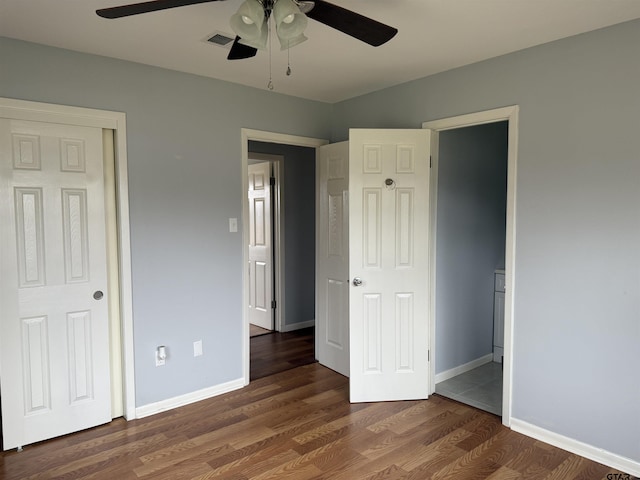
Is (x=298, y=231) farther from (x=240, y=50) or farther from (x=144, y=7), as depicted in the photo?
(x=144, y=7)

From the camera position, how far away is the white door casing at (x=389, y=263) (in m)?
3.29

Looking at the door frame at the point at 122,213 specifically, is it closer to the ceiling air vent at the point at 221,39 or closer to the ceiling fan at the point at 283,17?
the ceiling air vent at the point at 221,39

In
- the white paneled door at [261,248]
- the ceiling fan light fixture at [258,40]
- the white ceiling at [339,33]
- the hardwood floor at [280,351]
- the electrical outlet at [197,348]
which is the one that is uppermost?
the white ceiling at [339,33]

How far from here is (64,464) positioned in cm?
255

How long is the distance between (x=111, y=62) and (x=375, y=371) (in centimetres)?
283

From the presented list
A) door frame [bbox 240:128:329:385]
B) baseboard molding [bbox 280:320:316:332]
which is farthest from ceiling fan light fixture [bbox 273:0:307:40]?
baseboard molding [bbox 280:320:316:332]

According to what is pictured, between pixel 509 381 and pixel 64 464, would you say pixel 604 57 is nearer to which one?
pixel 509 381

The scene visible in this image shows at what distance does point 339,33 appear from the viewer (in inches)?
100

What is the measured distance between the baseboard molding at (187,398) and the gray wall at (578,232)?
209cm

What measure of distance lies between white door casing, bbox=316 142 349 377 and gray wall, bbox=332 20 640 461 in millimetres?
1304

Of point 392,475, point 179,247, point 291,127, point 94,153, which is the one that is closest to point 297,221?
point 291,127

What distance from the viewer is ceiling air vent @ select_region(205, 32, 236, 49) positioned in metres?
2.58

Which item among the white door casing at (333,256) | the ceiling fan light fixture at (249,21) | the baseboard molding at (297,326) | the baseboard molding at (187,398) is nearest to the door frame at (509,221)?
the white door casing at (333,256)

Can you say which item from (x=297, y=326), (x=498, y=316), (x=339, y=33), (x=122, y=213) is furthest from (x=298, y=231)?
(x=339, y=33)
